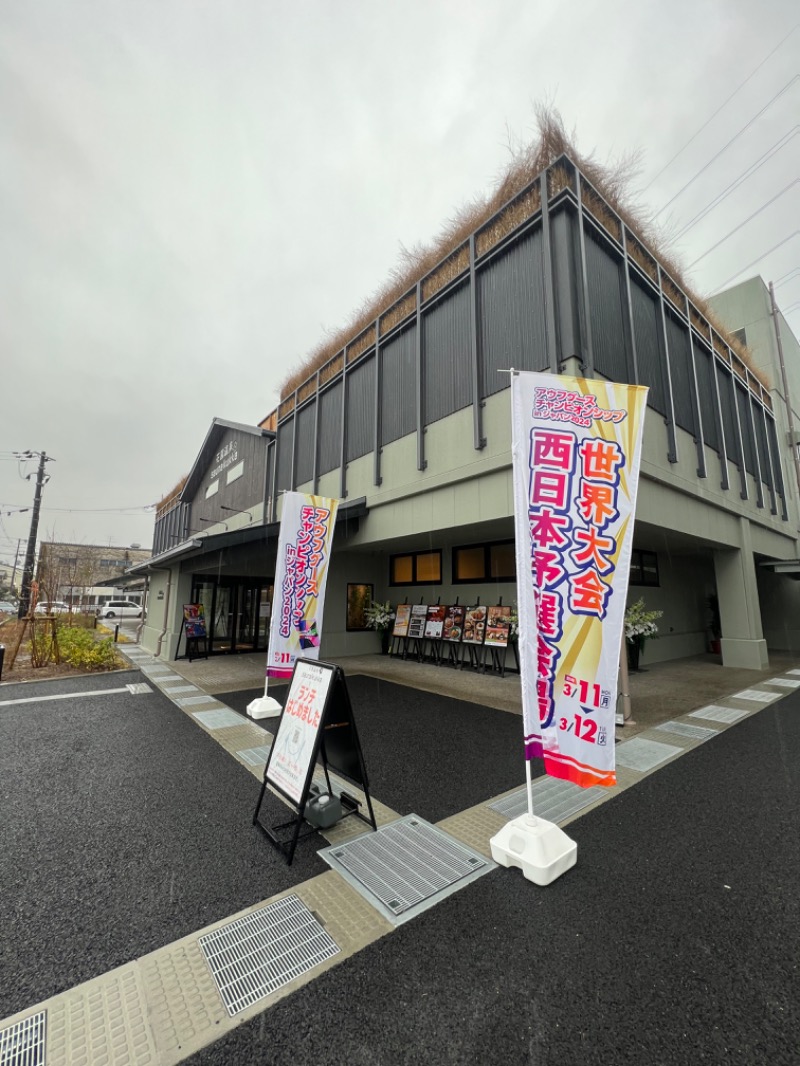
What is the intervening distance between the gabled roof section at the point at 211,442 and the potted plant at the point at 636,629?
1261 centimetres

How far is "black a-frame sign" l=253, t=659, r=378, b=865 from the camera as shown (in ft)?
9.78

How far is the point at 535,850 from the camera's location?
8.70 feet

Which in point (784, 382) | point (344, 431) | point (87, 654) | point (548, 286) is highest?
point (784, 382)

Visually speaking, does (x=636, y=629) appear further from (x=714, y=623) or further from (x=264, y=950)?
(x=264, y=950)

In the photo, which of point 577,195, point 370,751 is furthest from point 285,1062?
point 577,195

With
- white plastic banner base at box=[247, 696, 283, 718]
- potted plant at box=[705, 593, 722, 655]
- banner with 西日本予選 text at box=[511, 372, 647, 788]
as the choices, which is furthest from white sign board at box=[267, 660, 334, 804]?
potted plant at box=[705, 593, 722, 655]

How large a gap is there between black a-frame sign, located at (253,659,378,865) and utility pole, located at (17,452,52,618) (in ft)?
63.9

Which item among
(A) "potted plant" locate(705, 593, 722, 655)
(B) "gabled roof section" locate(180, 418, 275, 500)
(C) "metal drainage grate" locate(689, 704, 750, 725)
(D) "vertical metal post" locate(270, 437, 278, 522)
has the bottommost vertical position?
(C) "metal drainage grate" locate(689, 704, 750, 725)

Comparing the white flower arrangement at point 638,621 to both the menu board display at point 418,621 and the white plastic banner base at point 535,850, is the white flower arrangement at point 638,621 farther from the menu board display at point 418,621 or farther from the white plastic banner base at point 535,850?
the white plastic banner base at point 535,850

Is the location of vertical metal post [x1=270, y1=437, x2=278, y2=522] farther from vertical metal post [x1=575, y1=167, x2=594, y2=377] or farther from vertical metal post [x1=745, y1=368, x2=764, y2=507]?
vertical metal post [x1=745, y1=368, x2=764, y2=507]

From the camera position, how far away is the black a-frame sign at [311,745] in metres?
2.98

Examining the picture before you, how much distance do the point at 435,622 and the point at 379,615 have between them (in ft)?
6.68

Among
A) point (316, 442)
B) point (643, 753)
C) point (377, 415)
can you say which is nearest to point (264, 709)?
point (643, 753)

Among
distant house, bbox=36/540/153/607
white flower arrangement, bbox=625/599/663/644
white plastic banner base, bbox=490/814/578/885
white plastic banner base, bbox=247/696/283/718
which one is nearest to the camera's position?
white plastic banner base, bbox=490/814/578/885
